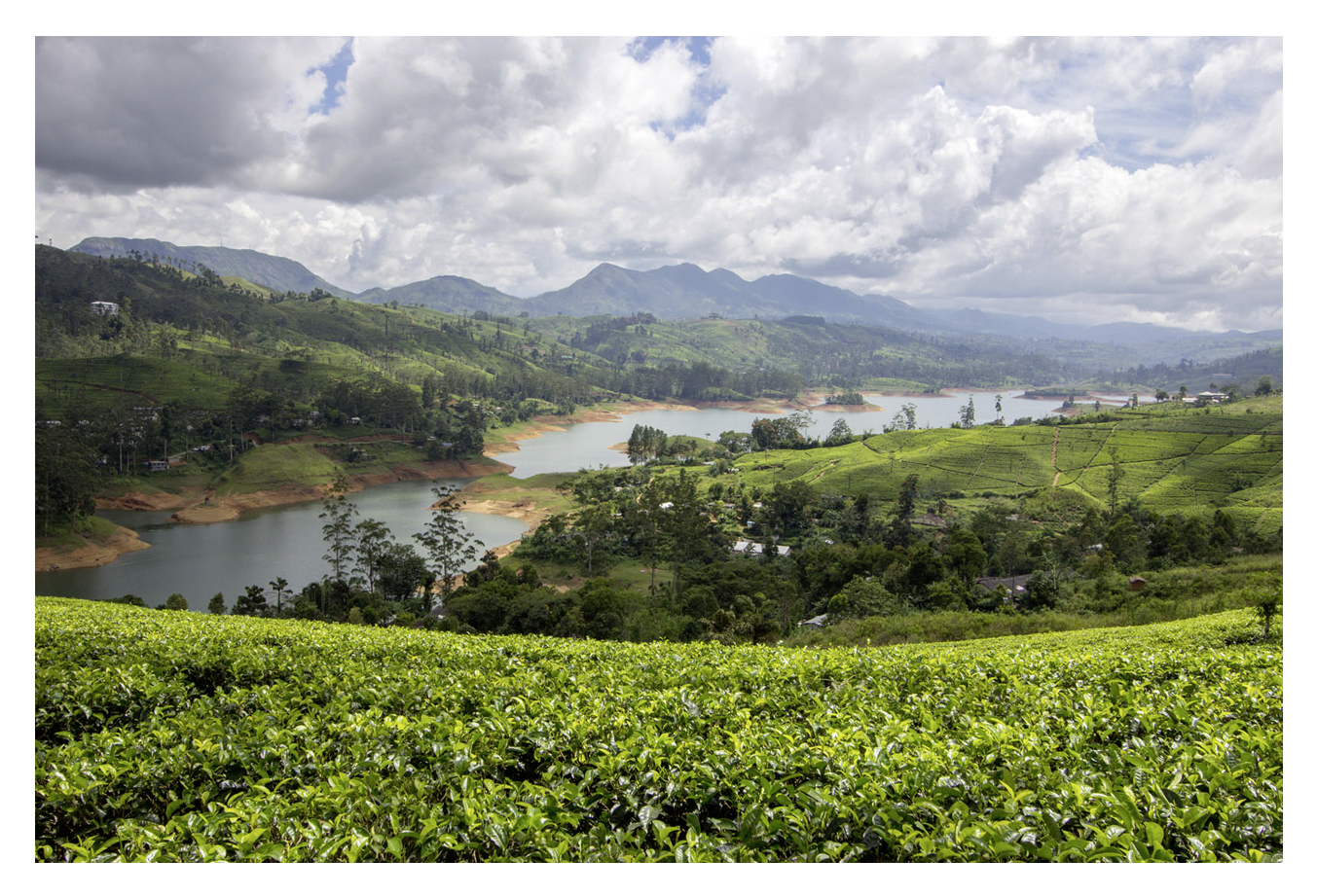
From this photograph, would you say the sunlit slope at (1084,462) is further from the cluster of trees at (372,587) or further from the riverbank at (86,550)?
the riverbank at (86,550)

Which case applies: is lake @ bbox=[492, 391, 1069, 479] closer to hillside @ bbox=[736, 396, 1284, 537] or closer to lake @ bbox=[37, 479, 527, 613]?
lake @ bbox=[37, 479, 527, 613]

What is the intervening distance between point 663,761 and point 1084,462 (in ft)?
167

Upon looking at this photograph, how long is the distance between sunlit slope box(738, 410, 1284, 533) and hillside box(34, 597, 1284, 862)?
3683 centimetres

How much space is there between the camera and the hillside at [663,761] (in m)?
1.88

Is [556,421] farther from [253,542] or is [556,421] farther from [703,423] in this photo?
[253,542]

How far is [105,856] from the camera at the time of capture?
1.92 m

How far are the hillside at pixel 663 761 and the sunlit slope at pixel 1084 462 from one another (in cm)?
3683

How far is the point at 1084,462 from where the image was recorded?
44.1 metres

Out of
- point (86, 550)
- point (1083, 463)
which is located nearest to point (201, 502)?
point (86, 550)

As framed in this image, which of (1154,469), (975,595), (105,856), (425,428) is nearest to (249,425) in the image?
(425,428)

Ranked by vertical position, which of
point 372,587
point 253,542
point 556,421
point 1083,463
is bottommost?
point 372,587

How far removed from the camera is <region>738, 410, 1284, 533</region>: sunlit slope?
36.3 meters

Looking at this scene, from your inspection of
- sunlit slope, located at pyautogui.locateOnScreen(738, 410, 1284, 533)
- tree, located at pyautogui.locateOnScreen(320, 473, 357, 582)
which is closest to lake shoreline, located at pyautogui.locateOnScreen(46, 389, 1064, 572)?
tree, located at pyautogui.locateOnScreen(320, 473, 357, 582)

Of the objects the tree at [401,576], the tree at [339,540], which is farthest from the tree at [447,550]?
the tree at [339,540]
